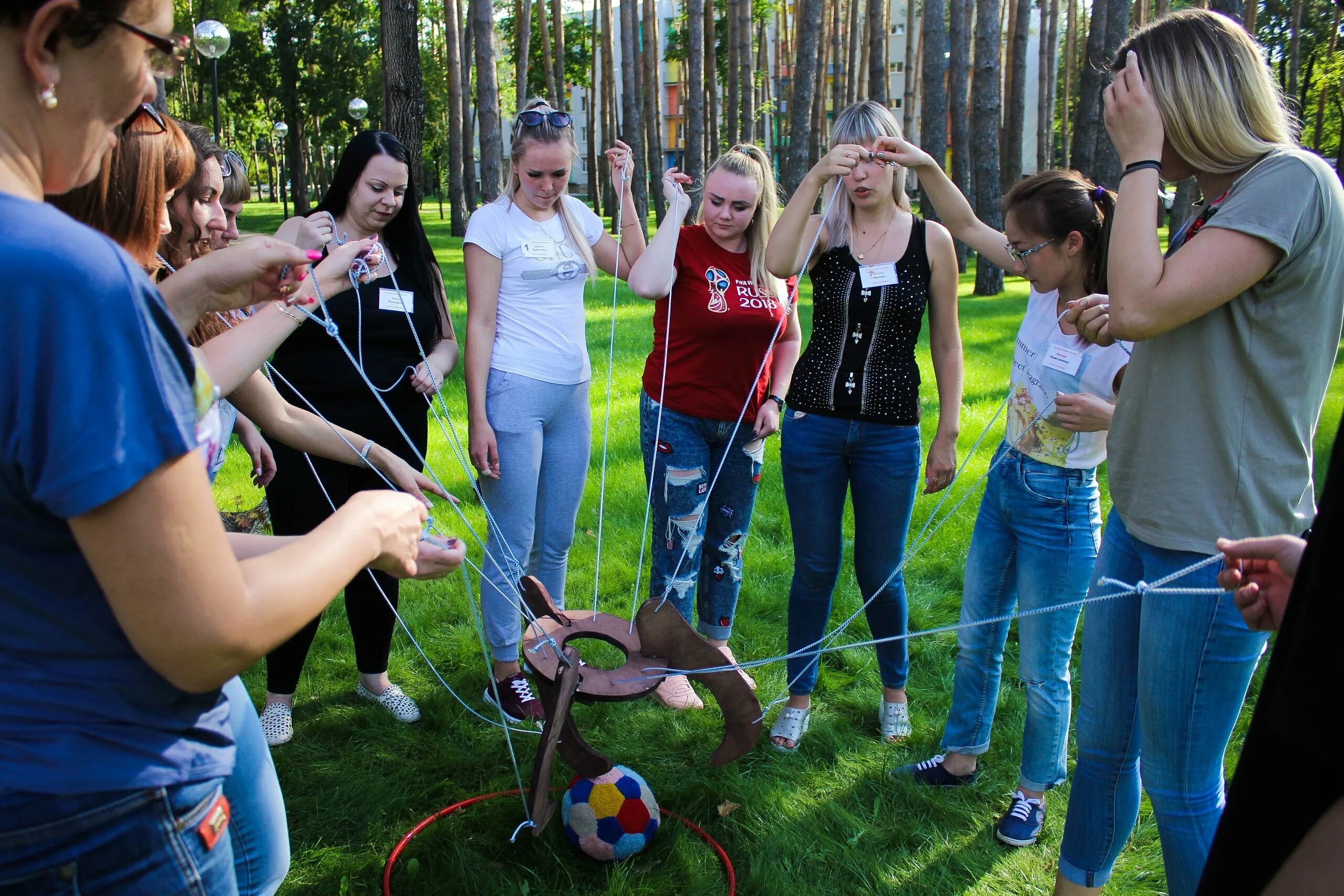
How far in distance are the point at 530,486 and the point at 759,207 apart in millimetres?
1304

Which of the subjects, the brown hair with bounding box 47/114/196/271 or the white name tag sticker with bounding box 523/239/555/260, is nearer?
the brown hair with bounding box 47/114/196/271

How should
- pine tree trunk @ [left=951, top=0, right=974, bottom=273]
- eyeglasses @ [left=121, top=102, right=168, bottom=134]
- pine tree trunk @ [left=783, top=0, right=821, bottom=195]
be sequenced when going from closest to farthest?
eyeglasses @ [left=121, top=102, right=168, bottom=134] < pine tree trunk @ [left=783, top=0, right=821, bottom=195] < pine tree trunk @ [left=951, top=0, right=974, bottom=273]

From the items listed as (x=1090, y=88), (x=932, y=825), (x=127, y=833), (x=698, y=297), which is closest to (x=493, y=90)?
(x=1090, y=88)

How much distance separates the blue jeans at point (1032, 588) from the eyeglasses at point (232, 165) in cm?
276

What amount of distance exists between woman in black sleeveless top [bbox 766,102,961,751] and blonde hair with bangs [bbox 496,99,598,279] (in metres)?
0.72

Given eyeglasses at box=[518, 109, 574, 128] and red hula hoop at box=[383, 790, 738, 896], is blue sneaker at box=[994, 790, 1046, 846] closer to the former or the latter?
red hula hoop at box=[383, 790, 738, 896]

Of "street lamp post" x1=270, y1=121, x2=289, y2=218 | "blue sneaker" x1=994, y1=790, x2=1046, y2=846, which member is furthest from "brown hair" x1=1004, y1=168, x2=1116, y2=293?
"street lamp post" x1=270, y1=121, x2=289, y2=218

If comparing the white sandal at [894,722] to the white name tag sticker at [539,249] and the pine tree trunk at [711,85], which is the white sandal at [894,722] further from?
the pine tree trunk at [711,85]

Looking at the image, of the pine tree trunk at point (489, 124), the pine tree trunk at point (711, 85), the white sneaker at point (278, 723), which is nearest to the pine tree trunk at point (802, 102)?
the pine tree trunk at point (489, 124)

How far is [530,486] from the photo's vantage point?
330cm

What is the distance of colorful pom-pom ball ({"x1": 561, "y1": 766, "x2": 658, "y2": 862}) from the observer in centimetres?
254

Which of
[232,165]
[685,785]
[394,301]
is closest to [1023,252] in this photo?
[685,785]

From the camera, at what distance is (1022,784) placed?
280 cm

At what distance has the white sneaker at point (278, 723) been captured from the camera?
3.16m
